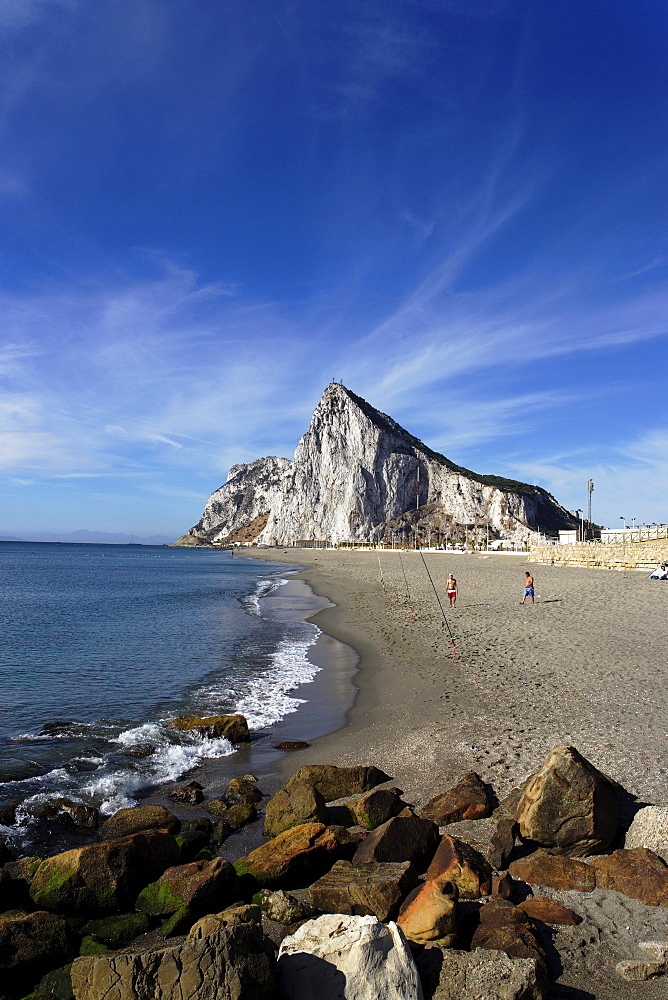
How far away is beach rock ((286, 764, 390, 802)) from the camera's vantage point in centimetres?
714

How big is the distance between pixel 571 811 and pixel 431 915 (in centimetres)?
175

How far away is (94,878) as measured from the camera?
16.2 feet

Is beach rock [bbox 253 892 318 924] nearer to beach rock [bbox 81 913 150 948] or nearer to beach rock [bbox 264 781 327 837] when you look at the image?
beach rock [bbox 81 913 150 948]

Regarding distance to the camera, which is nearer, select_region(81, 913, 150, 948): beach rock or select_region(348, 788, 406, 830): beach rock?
select_region(81, 913, 150, 948): beach rock

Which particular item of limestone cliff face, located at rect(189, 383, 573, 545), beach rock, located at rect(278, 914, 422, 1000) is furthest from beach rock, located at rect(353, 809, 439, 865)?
limestone cliff face, located at rect(189, 383, 573, 545)

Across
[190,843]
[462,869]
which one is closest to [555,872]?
[462,869]

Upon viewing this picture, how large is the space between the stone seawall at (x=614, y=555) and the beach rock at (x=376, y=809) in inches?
1385

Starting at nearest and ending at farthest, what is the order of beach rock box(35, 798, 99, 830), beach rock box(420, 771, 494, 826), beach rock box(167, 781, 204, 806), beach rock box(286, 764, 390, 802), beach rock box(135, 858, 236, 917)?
beach rock box(135, 858, 236, 917) → beach rock box(420, 771, 494, 826) → beach rock box(35, 798, 99, 830) → beach rock box(286, 764, 390, 802) → beach rock box(167, 781, 204, 806)

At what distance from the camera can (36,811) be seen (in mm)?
7168

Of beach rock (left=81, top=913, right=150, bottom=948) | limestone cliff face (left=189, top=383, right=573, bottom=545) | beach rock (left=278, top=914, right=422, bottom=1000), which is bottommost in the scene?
beach rock (left=81, top=913, right=150, bottom=948)

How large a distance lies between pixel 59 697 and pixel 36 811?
21.1 feet

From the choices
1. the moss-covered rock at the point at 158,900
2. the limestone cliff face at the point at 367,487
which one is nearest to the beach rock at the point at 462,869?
the moss-covered rock at the point at 158,900

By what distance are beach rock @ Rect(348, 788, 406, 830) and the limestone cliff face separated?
14443cm

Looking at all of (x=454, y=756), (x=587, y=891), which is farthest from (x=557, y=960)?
(x=454, y=756)
